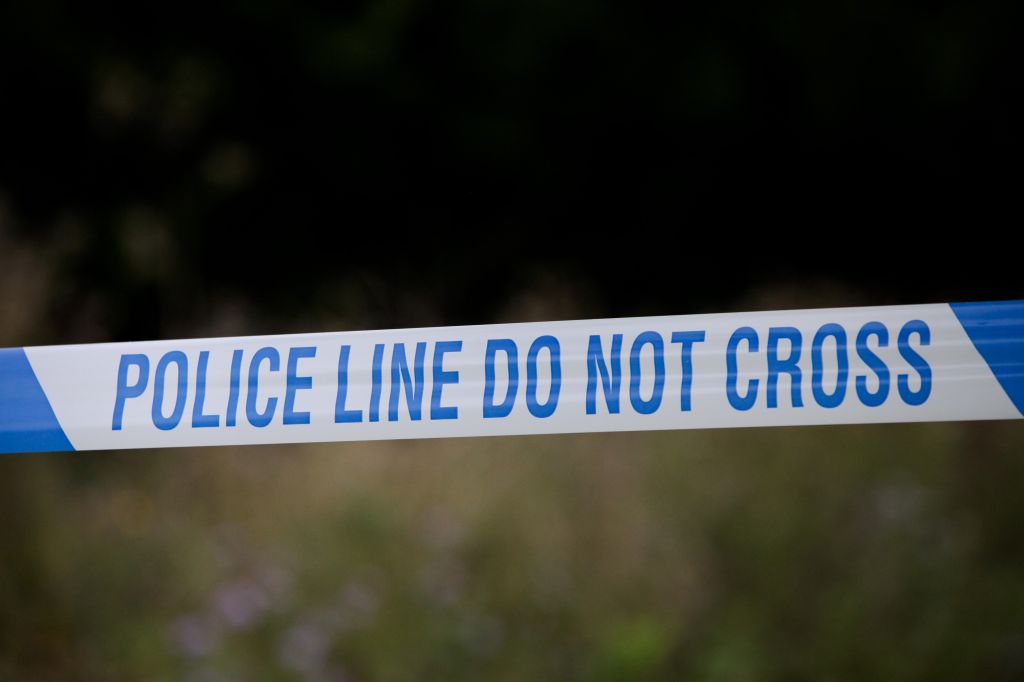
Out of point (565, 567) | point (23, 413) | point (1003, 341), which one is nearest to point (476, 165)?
point (565, 567)

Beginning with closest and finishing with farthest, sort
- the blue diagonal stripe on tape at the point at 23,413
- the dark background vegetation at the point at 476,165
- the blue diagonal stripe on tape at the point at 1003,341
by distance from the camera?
the blue diagonal stripe on tape at the point at 1003,341
the blue diagonal stripe on tape at the point at 23,413
the dark background vegetation at the point at 476,165

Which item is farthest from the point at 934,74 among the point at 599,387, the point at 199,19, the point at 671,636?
the point at 599,387

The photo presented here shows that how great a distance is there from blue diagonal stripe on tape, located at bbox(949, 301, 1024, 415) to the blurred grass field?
1.63 m

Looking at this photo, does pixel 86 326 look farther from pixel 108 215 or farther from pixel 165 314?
pixel 108 215

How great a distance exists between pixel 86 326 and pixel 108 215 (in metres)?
4.48

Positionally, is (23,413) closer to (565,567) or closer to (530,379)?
(530,379)

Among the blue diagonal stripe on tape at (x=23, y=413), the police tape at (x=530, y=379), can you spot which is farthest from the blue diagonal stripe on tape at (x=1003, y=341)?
the blue diagonal stripe on tape at (x=23, y=413)

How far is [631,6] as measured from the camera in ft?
31.2

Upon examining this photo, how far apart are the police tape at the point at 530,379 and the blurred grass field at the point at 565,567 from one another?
1494 millimetres

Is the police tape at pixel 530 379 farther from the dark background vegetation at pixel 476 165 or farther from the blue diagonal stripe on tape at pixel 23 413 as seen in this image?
the dark background vegetation at pixel 476 165

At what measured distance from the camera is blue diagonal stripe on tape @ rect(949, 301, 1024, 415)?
7.08ft

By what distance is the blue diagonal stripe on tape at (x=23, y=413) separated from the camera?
240 centimetres

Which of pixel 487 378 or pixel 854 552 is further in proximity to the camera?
pixel 854 552

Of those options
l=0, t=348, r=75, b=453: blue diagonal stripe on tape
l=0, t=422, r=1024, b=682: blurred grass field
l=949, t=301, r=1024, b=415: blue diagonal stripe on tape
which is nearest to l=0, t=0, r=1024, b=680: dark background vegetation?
l=0, t=422, r=1024, b=682: blurred grass field
